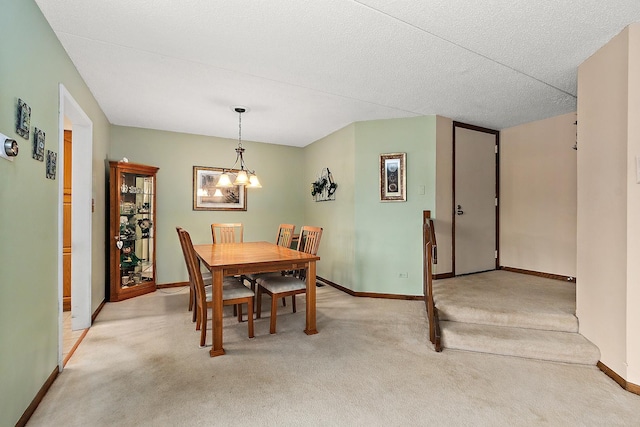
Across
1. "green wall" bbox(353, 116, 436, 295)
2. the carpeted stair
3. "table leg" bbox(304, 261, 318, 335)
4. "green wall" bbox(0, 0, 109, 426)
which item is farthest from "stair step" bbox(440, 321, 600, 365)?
"green wall" bbox(0, 0, 109, 426)

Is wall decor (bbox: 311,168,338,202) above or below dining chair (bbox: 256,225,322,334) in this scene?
above

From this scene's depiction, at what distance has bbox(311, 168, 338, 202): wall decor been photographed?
477cm

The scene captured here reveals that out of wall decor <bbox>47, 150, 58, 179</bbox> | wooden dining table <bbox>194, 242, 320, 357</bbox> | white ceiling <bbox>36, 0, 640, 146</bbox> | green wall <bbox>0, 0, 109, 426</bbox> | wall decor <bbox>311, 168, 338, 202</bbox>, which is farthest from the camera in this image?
wall decor <bbox>311, 168, 338, 202</bbox>

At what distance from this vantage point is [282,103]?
3.54 meters

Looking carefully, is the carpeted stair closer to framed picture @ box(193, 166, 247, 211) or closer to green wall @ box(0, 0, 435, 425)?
green wall @ box(0, 0, 435, 425)

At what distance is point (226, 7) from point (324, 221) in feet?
11.5

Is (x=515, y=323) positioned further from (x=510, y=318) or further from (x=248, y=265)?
(x=248, y=265)

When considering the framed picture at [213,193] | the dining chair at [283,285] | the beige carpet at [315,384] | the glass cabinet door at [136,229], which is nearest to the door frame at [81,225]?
the beige carpet at [315,384]

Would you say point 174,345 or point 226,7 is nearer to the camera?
point 226,7

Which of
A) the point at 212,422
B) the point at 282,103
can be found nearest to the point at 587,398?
the point at 212,422

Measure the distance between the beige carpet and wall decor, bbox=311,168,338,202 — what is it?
89.1 inches

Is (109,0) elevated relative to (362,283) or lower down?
elevated

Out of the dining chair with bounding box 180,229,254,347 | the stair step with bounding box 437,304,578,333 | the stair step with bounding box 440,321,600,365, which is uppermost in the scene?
the dining chair with bounding box 180,229,254,347

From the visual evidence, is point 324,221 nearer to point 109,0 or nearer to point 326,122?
point 326,122
